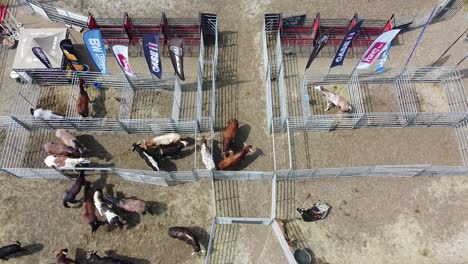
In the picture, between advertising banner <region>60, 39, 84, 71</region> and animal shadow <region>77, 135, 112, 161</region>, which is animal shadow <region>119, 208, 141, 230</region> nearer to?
animal shadow <region>77, 135, 112, 161</region>

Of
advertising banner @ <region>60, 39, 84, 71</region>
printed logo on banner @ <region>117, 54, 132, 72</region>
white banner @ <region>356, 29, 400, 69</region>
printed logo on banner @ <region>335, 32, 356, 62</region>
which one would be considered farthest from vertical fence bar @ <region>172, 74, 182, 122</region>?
white banner @ <region>356, 29, 400, 69</region>

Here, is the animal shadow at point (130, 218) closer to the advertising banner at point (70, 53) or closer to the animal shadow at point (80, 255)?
the animal shadow at point (80, 255)

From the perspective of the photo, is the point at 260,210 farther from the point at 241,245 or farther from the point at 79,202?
the point at 79,202

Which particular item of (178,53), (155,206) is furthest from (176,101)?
(155,206)

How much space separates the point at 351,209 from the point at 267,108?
7.99 m

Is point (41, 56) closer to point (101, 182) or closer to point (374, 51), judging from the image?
point (101, 182)

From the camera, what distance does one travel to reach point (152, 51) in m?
20.1

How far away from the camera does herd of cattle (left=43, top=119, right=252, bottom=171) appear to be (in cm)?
2127

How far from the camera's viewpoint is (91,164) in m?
22.2

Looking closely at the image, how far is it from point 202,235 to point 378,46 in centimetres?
1482

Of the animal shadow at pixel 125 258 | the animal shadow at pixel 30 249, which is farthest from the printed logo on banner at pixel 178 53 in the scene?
the animal shadow at pixel 30 249

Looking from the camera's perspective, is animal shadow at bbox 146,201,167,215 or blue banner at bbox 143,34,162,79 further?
animal shadow at bbox 146,201,167,215

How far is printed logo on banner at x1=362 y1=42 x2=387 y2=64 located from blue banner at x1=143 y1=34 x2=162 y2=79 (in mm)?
12174

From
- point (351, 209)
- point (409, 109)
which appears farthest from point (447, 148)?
point (351, 209)
